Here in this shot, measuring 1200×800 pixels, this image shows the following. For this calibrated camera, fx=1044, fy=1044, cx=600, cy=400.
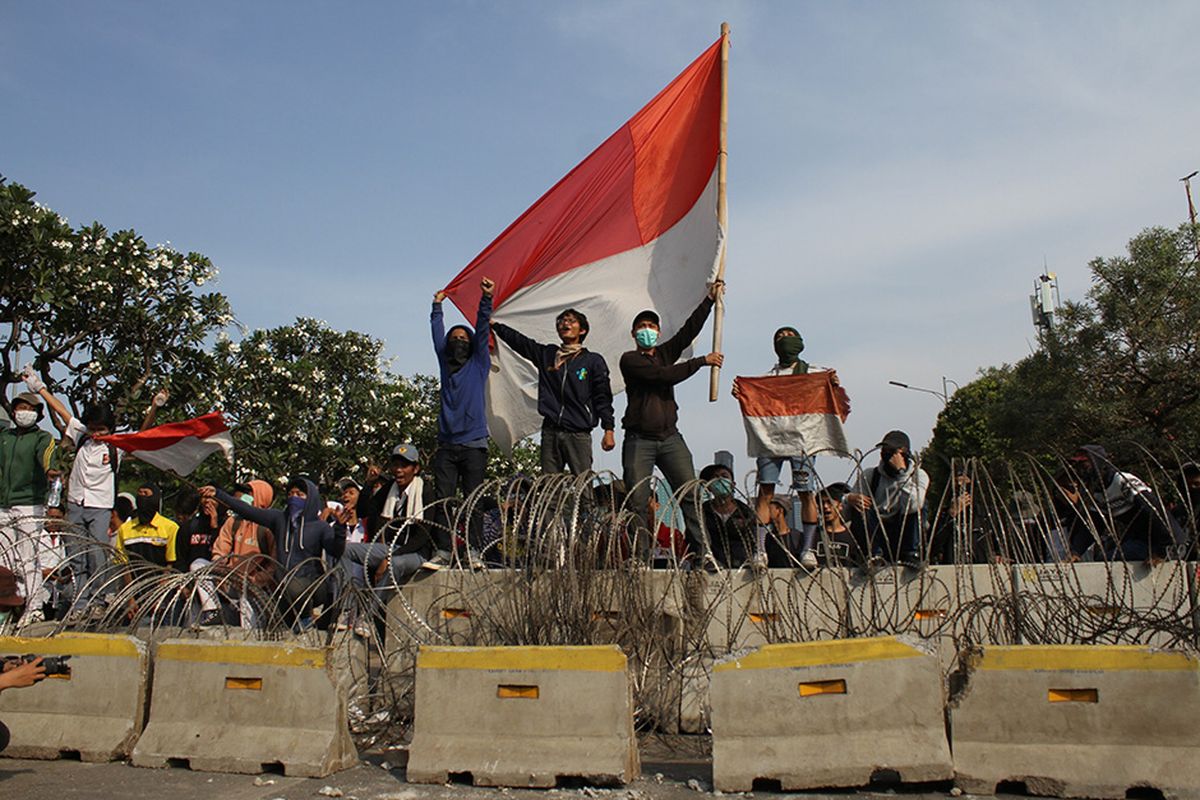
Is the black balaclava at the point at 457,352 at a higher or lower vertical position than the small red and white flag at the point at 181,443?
higher

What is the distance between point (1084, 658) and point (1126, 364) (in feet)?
64.6

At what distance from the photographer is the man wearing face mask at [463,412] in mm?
9117

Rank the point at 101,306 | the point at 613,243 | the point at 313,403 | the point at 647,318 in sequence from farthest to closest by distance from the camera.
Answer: the point at 313,403 → the point at 101,306 → the point at 613,243 → the point at 647,318

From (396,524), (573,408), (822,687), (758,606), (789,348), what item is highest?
(789,348)

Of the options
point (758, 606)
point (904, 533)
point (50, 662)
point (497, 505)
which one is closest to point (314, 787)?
point (50, 662)

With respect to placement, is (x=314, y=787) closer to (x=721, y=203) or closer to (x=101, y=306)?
(x=721, y=203)

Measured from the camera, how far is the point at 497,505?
26.0 feet

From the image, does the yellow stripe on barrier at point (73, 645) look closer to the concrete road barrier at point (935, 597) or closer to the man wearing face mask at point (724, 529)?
the man wearing face mask at point (724, 529)

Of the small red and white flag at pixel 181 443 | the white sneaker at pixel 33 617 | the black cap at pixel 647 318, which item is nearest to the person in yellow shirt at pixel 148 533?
the small red and white flag at pixel 181 443

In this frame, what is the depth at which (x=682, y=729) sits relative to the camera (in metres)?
6.97

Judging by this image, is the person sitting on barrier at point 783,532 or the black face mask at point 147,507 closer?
the person sitting on barrier at point 783,532

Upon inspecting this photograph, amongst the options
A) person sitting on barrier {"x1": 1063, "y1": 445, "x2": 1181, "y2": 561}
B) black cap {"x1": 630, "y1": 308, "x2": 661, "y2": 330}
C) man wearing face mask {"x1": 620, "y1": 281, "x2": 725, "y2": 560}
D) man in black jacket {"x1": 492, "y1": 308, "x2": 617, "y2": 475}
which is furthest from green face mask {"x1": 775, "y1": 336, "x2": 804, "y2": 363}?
person sitting on barrier {"x1": 1063, "y1": 445, "x2": 1181, "y2": 561}

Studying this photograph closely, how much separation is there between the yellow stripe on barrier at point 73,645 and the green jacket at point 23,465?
10.1 feet

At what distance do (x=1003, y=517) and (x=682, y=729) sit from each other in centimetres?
249
